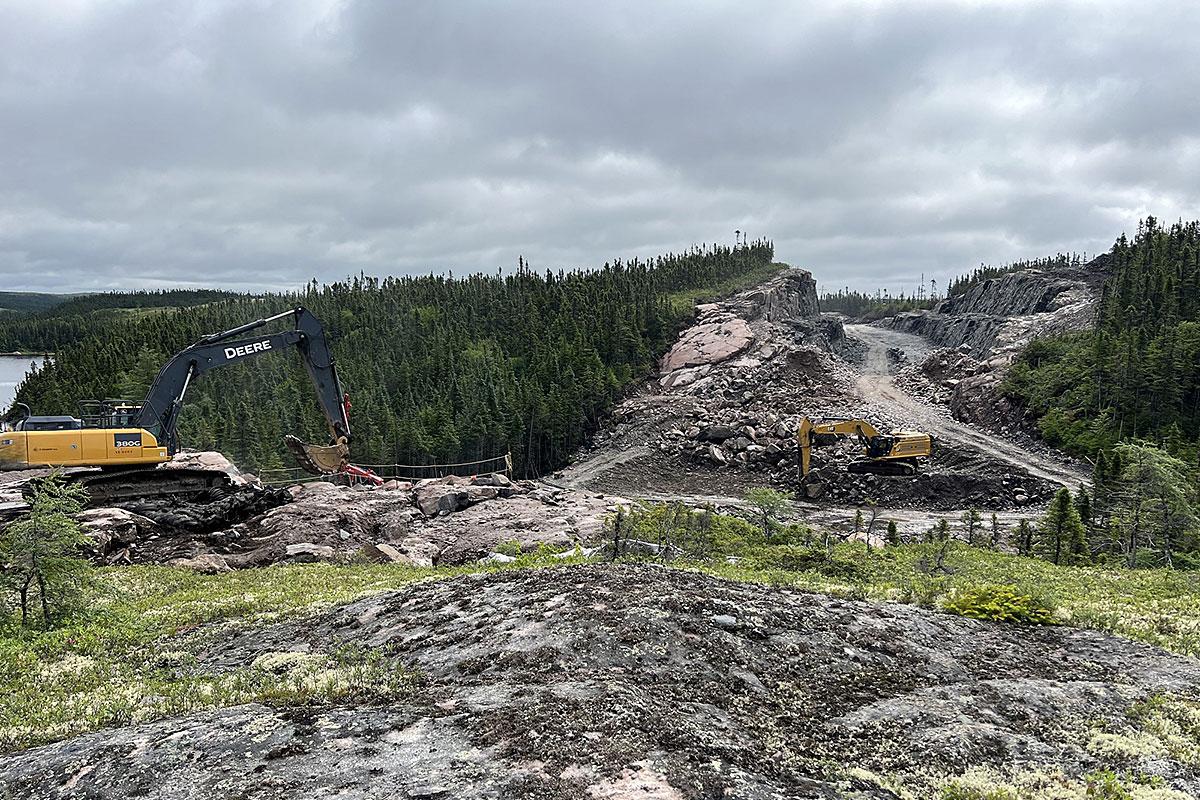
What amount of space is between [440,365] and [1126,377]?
71526 millimetres

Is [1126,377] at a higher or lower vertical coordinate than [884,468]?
higher

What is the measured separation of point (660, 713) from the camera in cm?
704

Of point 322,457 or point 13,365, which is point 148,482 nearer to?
point 322,457

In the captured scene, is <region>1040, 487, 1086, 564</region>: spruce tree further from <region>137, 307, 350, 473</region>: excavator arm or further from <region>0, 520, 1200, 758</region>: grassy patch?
<region>137, 307, 350, 473</region>: excavator arm

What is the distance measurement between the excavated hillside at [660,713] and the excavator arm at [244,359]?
2121 cm

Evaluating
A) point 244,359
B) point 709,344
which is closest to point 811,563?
point 244,359

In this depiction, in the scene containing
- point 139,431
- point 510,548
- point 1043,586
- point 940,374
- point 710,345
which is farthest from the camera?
point 940,374

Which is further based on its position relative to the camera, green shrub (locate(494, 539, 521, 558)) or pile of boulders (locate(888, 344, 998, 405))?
pile of boulders (locate(888, 344, 998, 405))

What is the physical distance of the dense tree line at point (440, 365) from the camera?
239ft

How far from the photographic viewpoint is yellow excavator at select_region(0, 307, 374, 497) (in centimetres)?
2594

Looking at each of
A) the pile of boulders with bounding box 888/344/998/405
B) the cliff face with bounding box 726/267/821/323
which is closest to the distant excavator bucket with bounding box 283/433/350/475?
the pile of boulders with bounding box 888/344/998/405

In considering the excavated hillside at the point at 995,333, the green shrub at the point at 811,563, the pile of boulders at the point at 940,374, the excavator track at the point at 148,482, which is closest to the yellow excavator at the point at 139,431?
the excavator track at the point at 148,482

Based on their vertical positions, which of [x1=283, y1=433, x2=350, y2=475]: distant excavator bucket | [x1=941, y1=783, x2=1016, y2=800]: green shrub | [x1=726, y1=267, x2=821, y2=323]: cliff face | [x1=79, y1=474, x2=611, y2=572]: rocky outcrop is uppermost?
[x1=726, y1=267, x2=821, y2=323]: cliff face

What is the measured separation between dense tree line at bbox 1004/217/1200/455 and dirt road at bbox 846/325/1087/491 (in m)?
3.50
